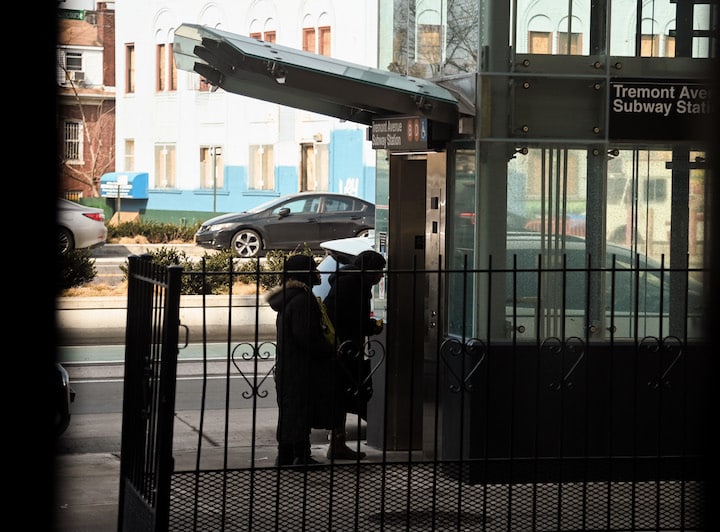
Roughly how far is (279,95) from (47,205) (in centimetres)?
296

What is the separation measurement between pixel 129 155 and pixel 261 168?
9558 millimetres

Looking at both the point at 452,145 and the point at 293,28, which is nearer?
the point at 452,145

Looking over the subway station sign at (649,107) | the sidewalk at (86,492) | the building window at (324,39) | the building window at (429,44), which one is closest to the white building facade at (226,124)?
the building window at (324,39)

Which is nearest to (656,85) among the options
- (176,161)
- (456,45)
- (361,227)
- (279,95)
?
(456,45)

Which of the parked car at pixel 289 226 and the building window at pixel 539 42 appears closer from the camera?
the building window at pixel 539 42

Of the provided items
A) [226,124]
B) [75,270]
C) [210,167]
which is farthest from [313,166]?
[75,270]

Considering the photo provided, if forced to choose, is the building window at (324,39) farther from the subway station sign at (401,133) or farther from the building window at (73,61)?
the subway station sign at (401,133)

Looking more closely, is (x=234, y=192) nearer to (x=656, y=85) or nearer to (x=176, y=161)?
(x=176, y=161)

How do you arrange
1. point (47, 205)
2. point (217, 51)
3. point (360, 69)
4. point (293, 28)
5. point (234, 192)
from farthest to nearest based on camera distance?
point (234, 192) → point (293, 28) → point (360, 69) → point (217, 51) → point (47, 205)

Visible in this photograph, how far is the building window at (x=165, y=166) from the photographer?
4781 cm

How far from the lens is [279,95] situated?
31.7 ft

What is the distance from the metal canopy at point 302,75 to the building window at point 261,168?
33.8 meters

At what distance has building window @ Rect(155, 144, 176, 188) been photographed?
157 feet

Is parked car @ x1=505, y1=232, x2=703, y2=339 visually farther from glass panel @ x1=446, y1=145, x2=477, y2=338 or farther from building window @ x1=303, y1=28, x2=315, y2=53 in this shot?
building window @ x1=303, y1=28, x2=315, y2=53
